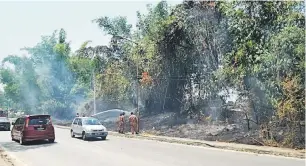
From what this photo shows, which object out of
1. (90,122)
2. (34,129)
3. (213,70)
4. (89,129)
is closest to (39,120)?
(34,129)

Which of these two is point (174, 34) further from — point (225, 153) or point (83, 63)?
point (83, 63)

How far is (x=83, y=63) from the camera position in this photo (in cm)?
6116

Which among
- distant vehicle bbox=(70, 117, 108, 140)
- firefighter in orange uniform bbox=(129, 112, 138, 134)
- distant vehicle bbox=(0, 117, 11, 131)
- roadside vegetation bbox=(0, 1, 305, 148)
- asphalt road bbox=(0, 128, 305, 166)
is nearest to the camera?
asphalt road bbox=(0, 128, 305, 166)

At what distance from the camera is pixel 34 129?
22.1 metres

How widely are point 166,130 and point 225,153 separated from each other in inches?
501

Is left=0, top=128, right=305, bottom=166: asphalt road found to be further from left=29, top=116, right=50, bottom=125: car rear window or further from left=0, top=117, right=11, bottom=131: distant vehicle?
left=0, top=117, right=11, bottom=131: distant vehicle

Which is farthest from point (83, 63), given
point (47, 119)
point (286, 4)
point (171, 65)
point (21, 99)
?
point (286, 4)

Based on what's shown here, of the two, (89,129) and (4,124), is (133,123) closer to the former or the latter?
(89,129)

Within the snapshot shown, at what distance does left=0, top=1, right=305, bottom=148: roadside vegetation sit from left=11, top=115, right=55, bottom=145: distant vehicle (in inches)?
335

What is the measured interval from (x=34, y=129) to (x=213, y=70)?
14.4 meters

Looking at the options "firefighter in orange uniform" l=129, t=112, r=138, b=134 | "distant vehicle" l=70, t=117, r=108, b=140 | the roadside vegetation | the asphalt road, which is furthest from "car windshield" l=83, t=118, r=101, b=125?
the asphalt road

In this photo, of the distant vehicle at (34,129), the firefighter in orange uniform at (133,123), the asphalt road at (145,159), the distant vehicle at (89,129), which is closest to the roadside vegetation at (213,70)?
the firefighter in orange uniform at (133,123)

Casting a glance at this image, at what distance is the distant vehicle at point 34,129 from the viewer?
21.9 metres

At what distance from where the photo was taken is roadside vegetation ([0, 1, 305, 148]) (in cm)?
1902
